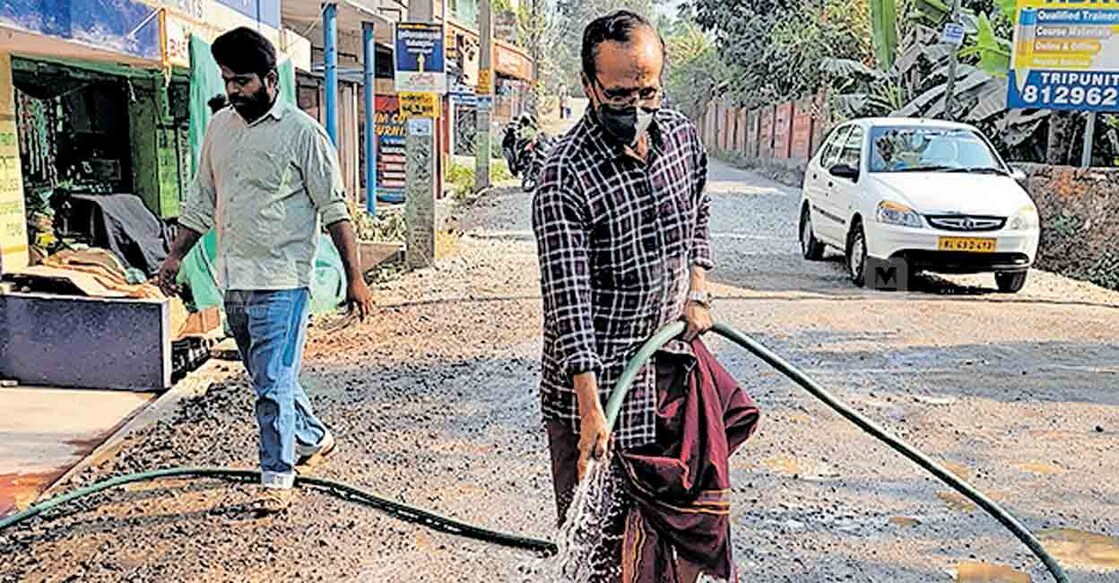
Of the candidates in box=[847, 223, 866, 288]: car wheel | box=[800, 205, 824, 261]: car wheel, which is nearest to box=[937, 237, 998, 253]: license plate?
box=[847, 223, 866, 288]: car wheel

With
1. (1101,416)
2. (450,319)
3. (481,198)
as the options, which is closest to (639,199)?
(1101,416)

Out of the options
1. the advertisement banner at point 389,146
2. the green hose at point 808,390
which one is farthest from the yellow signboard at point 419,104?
the advertisement banner at point 389,146

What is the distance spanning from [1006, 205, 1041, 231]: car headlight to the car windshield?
34.0 inches

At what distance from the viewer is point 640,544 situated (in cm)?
279

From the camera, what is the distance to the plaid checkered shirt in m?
2.61

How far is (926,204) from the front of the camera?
9289 millimetres

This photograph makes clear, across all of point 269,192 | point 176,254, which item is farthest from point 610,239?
point 176,254

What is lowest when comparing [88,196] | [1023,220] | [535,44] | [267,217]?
[1023,220]

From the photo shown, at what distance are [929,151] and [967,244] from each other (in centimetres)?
146

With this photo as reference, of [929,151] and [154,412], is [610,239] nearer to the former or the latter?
[154,412]

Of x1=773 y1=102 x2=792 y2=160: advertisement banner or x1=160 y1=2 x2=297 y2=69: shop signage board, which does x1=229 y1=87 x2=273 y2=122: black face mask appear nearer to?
x1=160 y1=2 x2=297 y2=69: shop signage board

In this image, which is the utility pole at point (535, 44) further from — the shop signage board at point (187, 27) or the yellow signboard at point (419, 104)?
the shop signage board at point (187, 27)

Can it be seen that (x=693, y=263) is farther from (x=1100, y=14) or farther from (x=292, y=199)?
(x=1100, y=14)

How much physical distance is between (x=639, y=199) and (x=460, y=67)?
70.0ft
